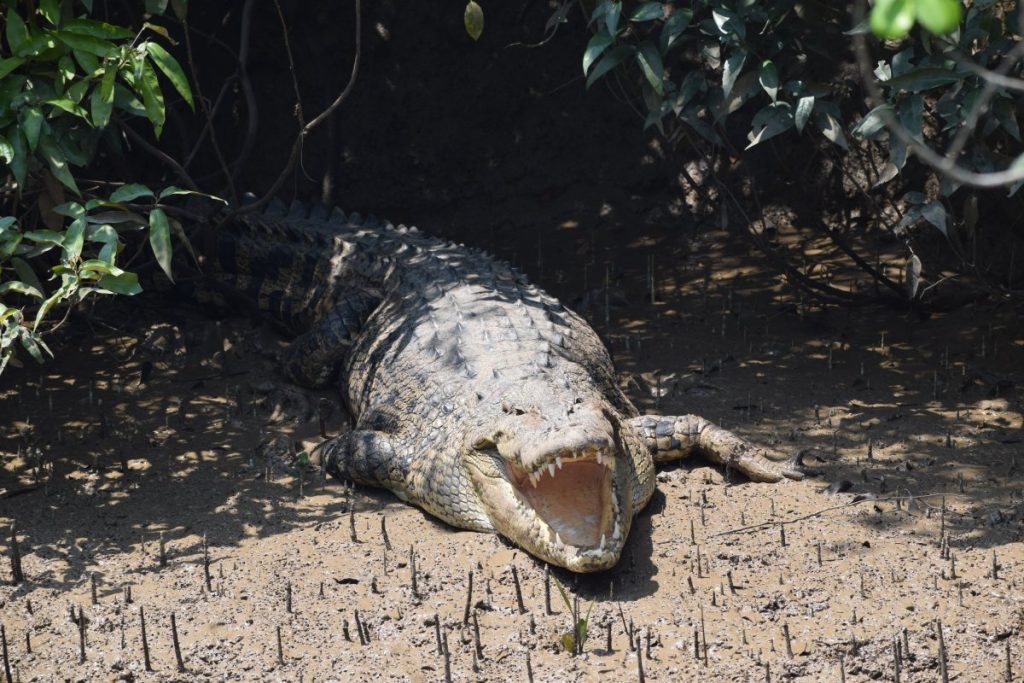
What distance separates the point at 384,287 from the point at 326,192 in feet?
5.78

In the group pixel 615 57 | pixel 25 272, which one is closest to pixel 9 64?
A: pixel 25 272

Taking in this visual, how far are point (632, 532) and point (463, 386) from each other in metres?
1.02

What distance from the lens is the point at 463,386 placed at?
193 inches

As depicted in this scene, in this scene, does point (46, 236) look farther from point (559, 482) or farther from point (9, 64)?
point (559, 482)

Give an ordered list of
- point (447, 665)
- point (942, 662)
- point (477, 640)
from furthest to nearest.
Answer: point (477, 640) < point (447, 665) < point (942, 662)

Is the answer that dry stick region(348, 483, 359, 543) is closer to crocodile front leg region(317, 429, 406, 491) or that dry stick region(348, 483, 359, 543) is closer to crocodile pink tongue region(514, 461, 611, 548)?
crocodile front leg region(317, 429, 406, 491)

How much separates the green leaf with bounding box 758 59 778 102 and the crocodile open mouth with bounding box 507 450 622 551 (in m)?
1.73

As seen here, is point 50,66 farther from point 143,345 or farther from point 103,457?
point 143,345

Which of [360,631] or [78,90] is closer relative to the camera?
[360,631]

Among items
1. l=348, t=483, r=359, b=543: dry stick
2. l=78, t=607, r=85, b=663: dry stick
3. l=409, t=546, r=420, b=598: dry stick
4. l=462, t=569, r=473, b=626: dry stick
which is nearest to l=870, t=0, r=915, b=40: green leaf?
l=462, t=569, r=473, b=626: dry stick

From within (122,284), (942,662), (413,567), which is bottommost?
(942,662)

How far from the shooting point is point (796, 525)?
4.20m

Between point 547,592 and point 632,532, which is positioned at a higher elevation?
point 632,532

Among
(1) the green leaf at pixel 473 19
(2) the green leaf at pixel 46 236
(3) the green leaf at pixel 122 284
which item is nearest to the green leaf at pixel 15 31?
(2) the green leaf at pixel 46 236
